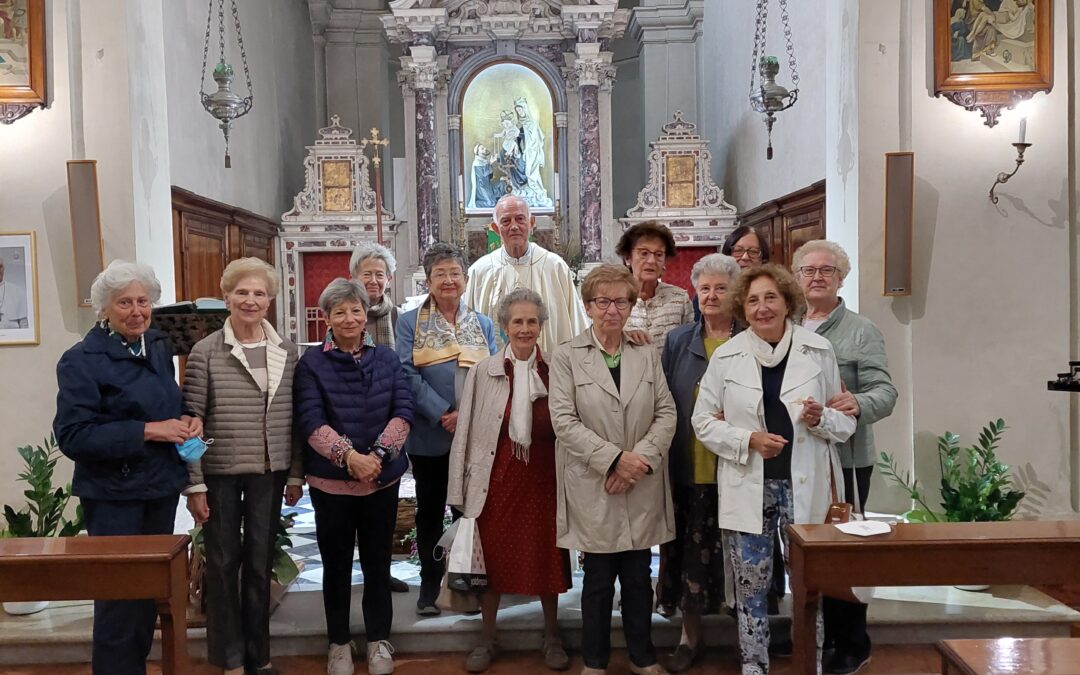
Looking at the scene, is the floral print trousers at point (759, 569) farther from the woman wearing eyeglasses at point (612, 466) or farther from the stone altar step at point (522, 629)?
the stone altar step at point (522, 629)

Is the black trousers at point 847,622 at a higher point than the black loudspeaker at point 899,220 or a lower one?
lower

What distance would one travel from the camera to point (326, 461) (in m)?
3.14

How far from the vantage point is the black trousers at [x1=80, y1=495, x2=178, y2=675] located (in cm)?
283

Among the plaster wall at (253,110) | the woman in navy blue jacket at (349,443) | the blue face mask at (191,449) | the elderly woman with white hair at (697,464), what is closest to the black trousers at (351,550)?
the woman in navy blue jacket at (349,443)

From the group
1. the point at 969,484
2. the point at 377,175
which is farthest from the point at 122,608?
the point at 377,175

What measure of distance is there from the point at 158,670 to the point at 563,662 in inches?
66.9

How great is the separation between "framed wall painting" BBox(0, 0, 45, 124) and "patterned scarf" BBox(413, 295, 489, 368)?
2.96 metres

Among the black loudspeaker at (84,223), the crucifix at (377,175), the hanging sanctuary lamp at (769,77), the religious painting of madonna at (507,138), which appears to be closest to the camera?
the black loudspeaker at (84,223)

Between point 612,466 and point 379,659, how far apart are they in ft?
4.08

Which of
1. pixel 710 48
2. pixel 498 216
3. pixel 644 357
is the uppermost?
pixel 710 48

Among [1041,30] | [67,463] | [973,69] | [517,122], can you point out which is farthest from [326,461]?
[517,122]

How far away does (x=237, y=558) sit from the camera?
3117mm

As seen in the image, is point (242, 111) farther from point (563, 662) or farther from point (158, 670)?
point (563, 662)

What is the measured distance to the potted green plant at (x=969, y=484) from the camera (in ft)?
14.0
